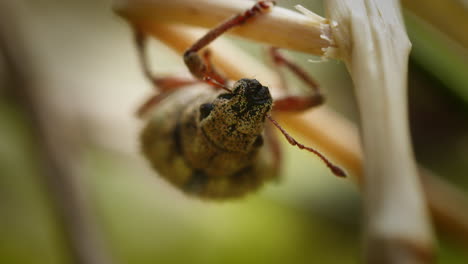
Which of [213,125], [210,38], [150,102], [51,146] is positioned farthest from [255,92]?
[51,146]

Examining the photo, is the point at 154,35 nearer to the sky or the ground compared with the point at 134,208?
nearer to the sky

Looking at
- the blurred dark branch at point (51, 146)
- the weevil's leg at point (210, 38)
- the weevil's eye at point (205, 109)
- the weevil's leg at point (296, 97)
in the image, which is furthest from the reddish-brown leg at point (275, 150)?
the blurred dark branch at point (51, 146)

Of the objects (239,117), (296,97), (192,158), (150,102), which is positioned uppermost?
(239,117)

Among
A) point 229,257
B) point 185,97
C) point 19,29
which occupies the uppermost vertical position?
point 19,29

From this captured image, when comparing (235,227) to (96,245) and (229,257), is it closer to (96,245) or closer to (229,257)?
(229,257)

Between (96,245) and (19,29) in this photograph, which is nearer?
(96,245)

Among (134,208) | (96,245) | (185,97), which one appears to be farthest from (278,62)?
(134,208)

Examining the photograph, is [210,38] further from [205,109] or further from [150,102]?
[150,102]
